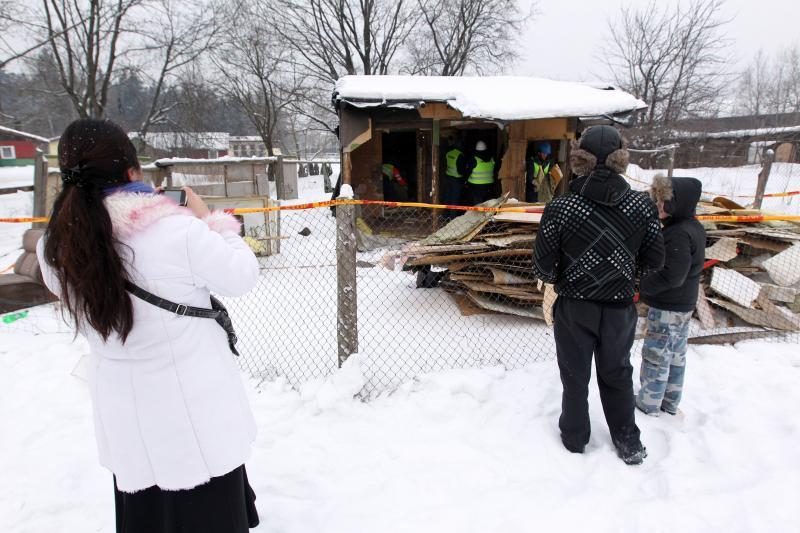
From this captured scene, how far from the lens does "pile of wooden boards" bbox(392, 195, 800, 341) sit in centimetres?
462

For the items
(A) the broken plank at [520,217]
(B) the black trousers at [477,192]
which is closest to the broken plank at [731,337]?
(A) the broken plank at [520,217]

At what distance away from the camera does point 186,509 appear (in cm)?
165

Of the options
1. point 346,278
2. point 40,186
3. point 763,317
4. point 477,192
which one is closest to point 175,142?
point 40,186

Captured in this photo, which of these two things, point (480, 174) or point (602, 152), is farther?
point (480, 174)

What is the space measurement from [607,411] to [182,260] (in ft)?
7.97

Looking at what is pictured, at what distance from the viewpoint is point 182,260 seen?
145cm

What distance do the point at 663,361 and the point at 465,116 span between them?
5.90 metres

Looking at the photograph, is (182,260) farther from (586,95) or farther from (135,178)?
(586,95)

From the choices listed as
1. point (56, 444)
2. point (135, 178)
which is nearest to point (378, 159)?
point (56, 444)

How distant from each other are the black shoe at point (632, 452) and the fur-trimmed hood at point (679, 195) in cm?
138

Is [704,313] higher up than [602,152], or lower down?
lower down

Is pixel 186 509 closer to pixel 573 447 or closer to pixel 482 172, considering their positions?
pixel 573 447

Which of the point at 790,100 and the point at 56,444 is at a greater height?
the point at 790,100

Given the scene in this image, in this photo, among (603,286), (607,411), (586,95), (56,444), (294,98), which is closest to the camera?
(603,286)
